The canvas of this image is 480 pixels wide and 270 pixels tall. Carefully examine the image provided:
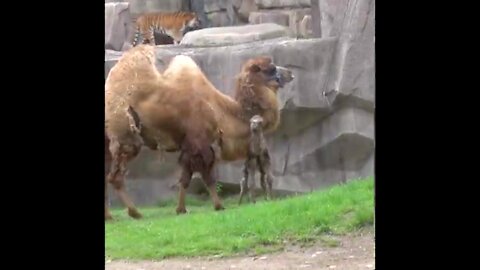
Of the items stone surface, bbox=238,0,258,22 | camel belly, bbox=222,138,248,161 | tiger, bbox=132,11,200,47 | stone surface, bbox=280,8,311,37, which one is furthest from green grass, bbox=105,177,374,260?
tiger, bbox=132,11,200,47

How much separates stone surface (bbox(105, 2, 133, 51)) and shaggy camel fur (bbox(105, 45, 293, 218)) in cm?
335

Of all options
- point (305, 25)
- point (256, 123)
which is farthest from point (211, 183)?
point (305, 25)

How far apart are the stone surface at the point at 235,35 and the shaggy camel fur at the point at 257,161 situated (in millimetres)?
1811

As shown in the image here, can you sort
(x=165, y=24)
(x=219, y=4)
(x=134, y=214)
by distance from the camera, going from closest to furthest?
1. (x=134, y=214)
2. (x=219, y=4)
3. (x=165, y=24)

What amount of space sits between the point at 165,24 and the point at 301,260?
8.61 meters

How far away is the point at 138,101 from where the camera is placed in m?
7.36

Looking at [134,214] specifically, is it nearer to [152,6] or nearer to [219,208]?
[219,208]

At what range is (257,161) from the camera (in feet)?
25.0

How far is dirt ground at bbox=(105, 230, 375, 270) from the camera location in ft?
17.1

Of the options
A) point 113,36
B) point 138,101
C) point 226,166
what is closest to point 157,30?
point 113,36

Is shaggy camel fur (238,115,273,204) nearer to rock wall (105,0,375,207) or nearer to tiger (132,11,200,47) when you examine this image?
rock wall (105,0,375,207)
